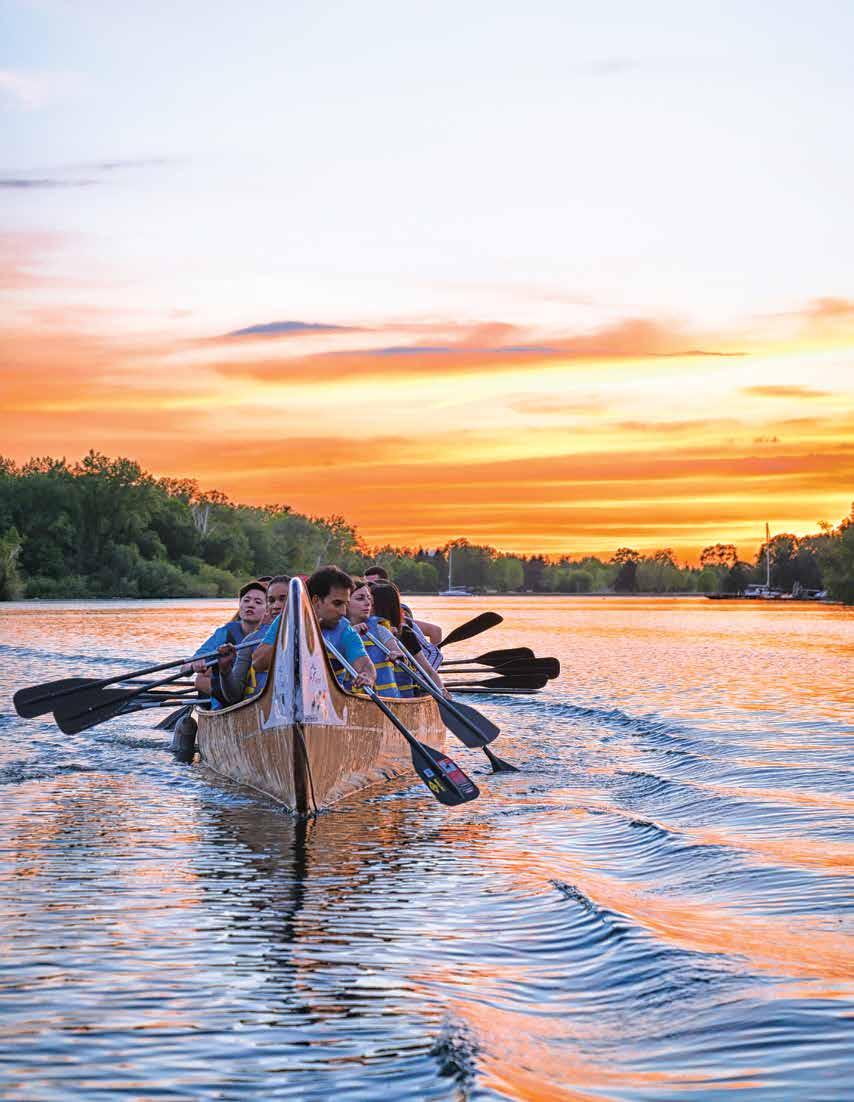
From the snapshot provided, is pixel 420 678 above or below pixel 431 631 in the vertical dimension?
below

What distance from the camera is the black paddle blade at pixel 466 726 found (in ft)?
42.4

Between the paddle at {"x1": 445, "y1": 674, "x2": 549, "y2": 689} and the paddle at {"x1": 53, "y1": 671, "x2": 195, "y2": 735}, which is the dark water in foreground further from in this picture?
the paddle at {"x1": 445, "y1": 674, "x2": 549, "y2": 689}

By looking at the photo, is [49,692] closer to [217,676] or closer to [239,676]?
[217,676]

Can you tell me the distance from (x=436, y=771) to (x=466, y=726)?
2.62m

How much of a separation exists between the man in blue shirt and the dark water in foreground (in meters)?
1.18

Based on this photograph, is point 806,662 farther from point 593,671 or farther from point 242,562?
point 242,562

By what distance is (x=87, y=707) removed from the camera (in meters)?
13.7

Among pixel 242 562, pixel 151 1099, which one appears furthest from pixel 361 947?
pixel 242 562

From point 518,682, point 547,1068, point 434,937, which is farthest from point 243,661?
point 547,1068

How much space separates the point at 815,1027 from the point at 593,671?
24794 mm

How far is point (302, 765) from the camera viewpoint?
9664 millimetres

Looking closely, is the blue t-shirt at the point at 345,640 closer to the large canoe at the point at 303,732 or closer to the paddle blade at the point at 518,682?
the large canoe at the point at 303,732

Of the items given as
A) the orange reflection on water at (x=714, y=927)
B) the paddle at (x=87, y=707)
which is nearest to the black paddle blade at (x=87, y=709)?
the paddle at (x=87, y=707)

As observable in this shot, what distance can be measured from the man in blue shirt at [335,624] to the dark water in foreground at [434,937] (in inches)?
46.6
